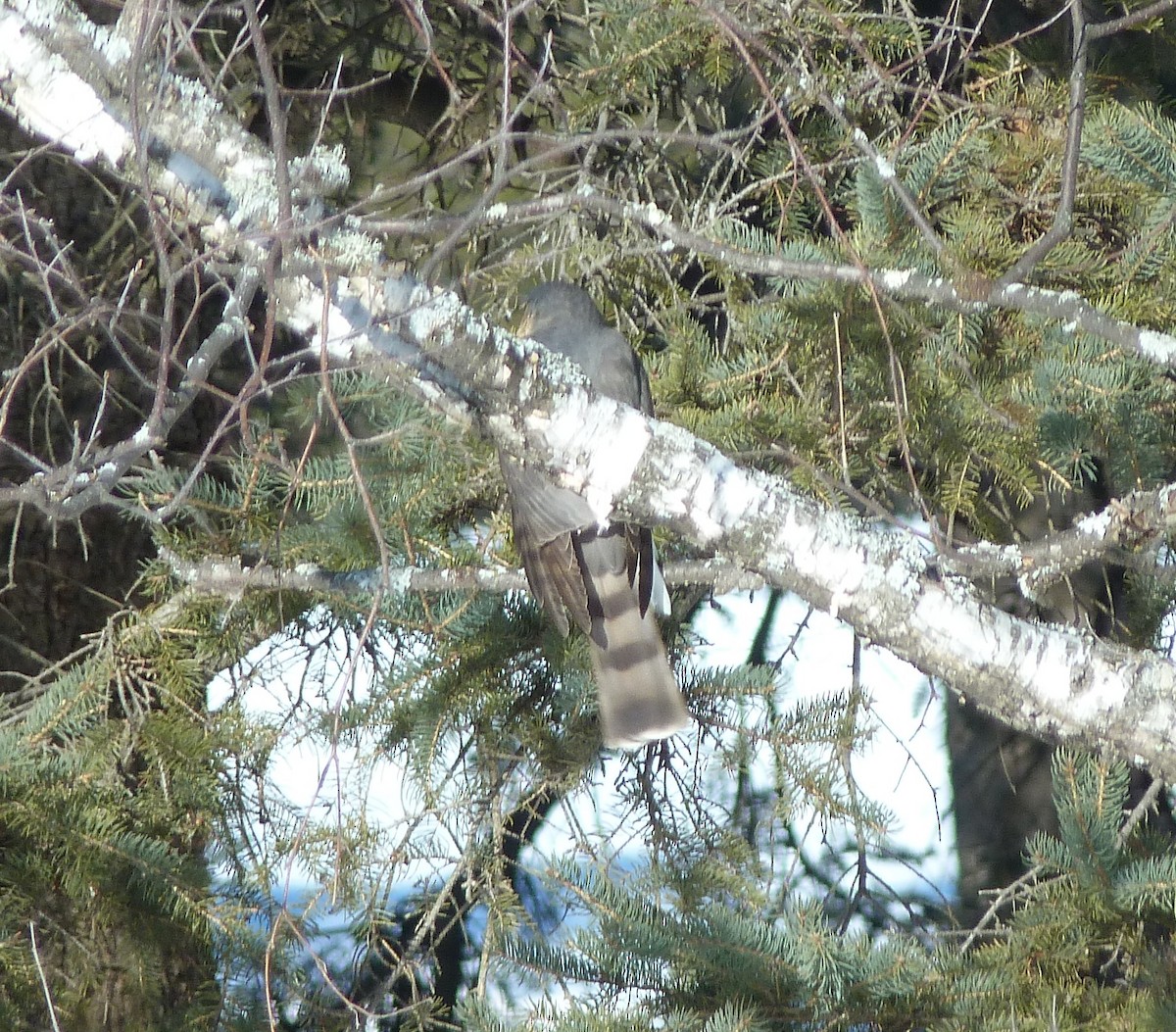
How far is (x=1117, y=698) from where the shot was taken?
165cm

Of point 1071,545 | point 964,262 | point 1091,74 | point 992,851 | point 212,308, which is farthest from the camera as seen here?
point 212,308

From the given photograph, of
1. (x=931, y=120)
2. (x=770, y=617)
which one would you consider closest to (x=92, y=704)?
(x=770, y=617)

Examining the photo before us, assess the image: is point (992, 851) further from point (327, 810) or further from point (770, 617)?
point (327, 810)

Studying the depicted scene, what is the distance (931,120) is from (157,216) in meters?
2.04

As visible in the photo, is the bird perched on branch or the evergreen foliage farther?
the bird perched on branch

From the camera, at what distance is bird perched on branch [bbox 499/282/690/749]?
2.57m

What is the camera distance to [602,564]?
287 cm

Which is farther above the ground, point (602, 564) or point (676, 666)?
point (602, 564)

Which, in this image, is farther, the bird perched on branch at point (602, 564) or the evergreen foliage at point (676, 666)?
the bird perched on branch at point (602, 564)

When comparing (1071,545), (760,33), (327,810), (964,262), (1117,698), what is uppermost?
(760,33)

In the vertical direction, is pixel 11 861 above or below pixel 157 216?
below

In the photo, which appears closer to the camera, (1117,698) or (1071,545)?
(1117,698)

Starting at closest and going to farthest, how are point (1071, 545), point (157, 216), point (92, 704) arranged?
point (157, 216)
point (1071, 545)
point (92, 704)

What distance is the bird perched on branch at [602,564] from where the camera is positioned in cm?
257
